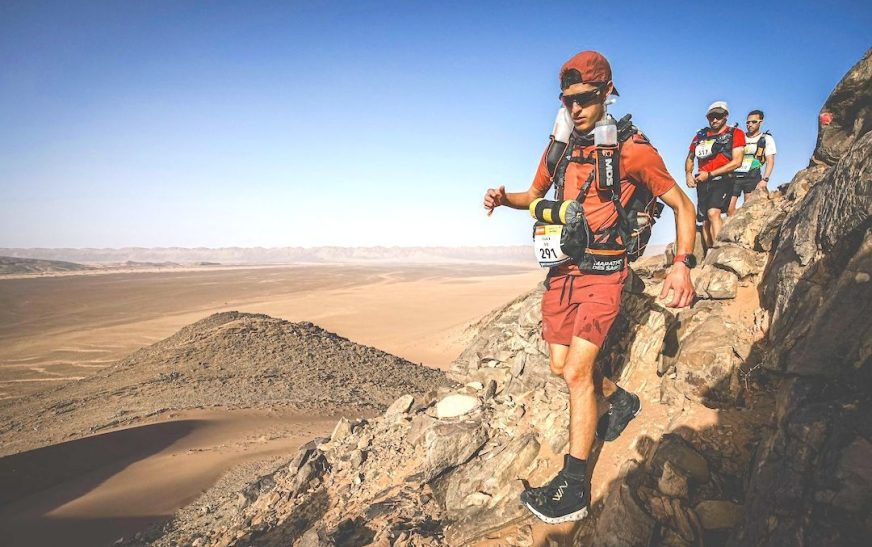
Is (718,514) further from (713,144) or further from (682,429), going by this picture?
(713,144)

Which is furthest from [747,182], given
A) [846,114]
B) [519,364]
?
[519,364]

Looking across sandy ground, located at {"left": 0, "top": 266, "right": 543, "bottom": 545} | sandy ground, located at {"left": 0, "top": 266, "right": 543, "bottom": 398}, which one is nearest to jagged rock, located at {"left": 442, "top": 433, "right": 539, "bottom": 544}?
sandy ground, located at {"left": 0, "top": 266, "right": 543, "bottom": 545}

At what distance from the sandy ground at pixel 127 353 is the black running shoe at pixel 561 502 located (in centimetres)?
544

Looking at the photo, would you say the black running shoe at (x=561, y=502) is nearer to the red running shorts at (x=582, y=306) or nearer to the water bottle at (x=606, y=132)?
the red running shorts at (x=582, y=306)

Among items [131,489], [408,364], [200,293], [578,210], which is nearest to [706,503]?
[578,210]

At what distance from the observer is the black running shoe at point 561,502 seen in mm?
2721

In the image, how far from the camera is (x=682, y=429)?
3004mm

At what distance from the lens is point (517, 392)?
4438 mm

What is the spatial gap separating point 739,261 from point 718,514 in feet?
11.0

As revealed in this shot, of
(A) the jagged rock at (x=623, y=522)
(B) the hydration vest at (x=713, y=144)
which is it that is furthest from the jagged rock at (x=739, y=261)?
(A) the jagged rock at (x=623, y=522)

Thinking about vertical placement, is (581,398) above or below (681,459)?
above

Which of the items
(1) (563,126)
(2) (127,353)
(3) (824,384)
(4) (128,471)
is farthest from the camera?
(2) (127,353)

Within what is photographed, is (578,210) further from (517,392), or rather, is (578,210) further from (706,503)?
(517,392)

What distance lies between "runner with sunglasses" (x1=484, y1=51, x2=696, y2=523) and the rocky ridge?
26 cm
